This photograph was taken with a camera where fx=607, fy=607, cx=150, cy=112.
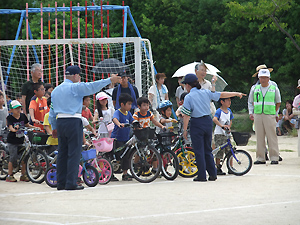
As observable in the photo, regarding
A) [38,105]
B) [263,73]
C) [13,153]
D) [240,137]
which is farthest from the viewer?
[263,73]

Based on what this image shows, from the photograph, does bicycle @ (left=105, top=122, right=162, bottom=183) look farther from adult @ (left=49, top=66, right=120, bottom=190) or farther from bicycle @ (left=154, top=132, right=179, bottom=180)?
adult @ (left=49, top=66, right=120, bottom=190)

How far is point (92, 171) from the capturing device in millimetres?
9820

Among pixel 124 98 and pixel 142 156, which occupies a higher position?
pixel 124 98

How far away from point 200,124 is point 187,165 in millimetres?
972

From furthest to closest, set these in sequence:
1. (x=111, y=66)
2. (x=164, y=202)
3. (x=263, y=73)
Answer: (x=111, y=66)
(x=263, y=73)
(x=164, y=202)

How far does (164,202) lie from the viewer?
7922mm

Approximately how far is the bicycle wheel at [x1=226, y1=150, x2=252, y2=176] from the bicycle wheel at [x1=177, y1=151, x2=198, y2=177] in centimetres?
63

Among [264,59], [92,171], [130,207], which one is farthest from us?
[264,59]

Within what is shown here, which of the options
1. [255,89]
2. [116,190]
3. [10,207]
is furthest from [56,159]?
[255,89]

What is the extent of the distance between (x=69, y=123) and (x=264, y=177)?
356cm

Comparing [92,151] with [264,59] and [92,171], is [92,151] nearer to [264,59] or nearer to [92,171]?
[92,171]

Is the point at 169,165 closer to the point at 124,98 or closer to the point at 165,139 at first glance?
the point at 165,139

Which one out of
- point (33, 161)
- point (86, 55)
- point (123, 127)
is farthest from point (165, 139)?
point (86, 55)

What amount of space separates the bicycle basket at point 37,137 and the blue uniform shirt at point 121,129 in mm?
1202
